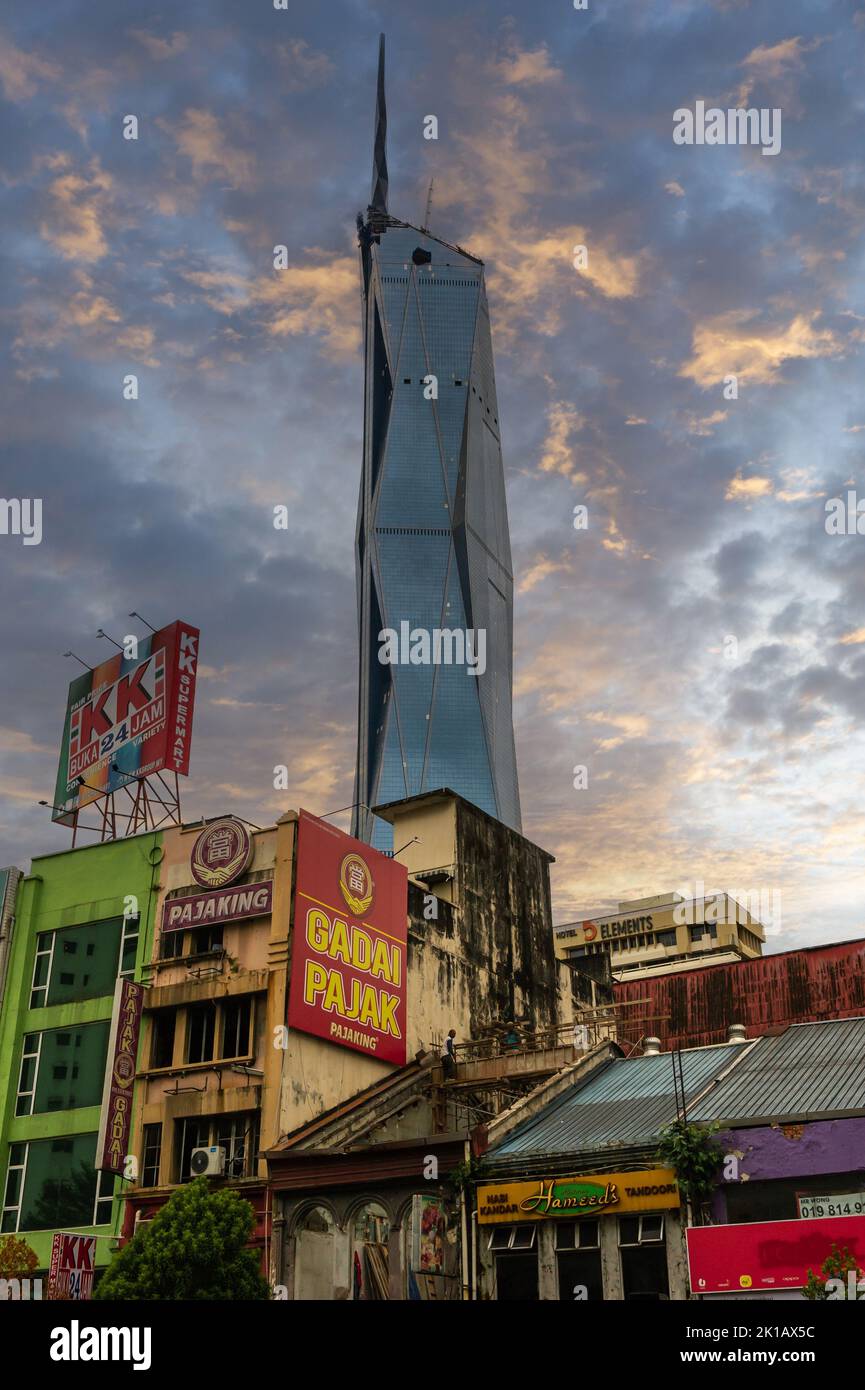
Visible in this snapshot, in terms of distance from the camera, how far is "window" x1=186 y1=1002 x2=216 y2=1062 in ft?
153

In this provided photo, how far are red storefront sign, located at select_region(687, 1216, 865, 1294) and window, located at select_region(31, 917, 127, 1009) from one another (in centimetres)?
2670

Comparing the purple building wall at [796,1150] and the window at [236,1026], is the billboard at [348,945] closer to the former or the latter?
the window at [236,1026]

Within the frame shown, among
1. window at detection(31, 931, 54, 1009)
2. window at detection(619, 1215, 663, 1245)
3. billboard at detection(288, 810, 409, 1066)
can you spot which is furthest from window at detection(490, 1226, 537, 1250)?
window at detection(31, 931, 54, 1009)

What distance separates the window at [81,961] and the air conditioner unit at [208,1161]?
9.11m

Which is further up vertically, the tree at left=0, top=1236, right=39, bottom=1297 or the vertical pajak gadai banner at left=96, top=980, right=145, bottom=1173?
the vertical pajak gadai banner at left=96, top=980, right=145, bottom=1173

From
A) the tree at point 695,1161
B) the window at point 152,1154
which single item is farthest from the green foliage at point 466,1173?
the window at point 152,1154

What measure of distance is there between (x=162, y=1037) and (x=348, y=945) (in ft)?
25.2

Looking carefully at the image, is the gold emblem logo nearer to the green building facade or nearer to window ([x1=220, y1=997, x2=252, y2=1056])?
window ([x1=220, y1=997, x2=252, y2=1056])

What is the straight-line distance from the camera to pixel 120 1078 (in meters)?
45.3

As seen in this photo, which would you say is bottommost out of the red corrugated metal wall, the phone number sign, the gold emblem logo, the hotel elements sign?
the phone number sign

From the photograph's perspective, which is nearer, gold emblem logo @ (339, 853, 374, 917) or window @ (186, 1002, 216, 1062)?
window @ (186, 1002, 216, 1062)

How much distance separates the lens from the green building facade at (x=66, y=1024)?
152ft
